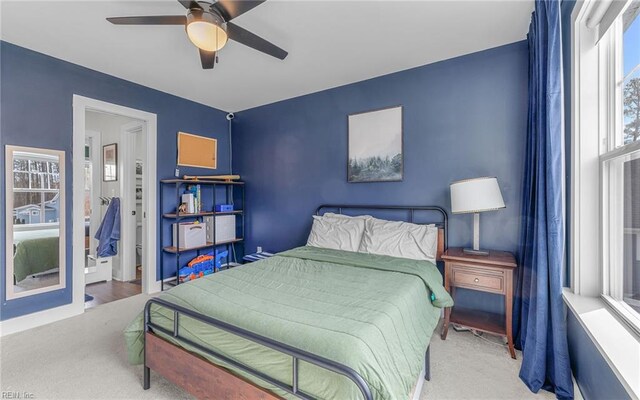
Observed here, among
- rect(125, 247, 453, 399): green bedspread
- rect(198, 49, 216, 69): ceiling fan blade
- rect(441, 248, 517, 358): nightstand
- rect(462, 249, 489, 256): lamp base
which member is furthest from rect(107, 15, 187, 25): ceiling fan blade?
rect(462, 249, 489, 256): lamp base

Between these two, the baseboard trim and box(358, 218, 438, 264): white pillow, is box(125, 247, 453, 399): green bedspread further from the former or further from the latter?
the baseboard trim

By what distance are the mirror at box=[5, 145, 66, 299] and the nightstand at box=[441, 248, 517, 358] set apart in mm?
3814

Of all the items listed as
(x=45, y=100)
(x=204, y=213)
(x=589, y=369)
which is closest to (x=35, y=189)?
(x=45, y=100)

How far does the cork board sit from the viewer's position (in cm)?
403

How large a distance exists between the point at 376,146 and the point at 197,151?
2.63m

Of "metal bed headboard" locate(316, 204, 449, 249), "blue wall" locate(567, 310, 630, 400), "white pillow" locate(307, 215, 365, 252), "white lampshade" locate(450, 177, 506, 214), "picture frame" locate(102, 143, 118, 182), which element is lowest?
"blue wall" locate(567, 310, 630, 400)

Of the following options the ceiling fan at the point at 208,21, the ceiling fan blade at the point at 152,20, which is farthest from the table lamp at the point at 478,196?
the ceiling fan blade at the point at 152,20

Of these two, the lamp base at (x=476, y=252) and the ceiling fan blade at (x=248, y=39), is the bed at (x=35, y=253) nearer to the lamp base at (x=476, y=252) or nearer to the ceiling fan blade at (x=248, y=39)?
the ceiling fan blade at (x=248, y=39)

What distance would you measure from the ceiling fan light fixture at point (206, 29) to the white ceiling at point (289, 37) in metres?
0.50

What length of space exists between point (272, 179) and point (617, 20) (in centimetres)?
365

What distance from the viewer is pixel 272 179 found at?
4.27 m

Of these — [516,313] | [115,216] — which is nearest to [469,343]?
[516,313]

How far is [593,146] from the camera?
1717 mm

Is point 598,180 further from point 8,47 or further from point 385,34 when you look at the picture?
point 8,47
